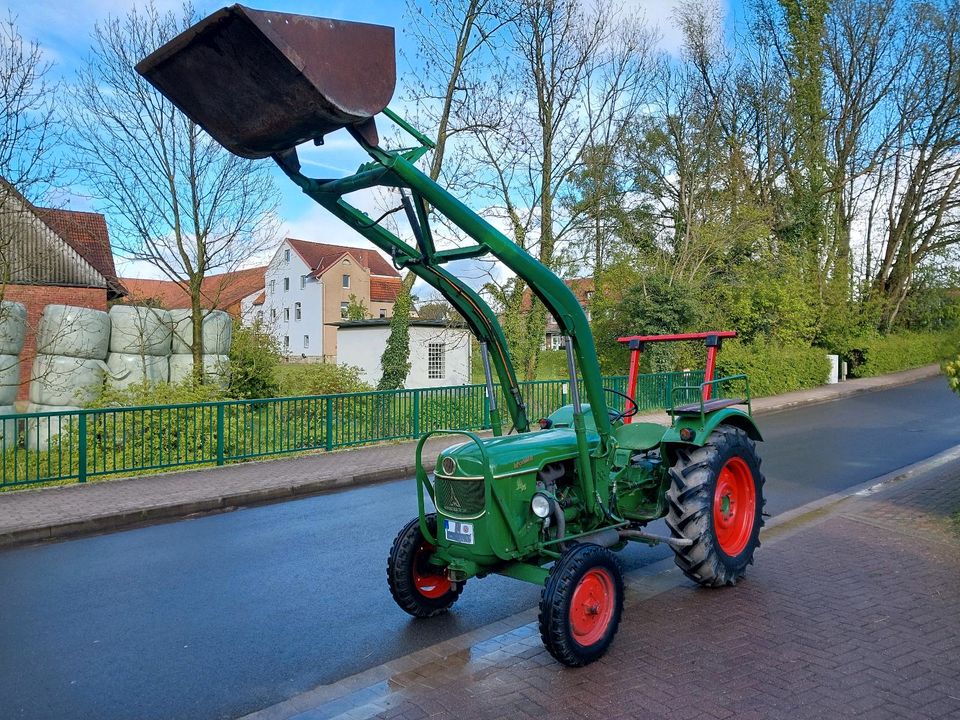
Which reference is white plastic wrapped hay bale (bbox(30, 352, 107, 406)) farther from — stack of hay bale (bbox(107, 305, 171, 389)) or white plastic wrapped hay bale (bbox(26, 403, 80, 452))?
white plastic wrapped hay bale (bbox(26, 403, 80, 452))

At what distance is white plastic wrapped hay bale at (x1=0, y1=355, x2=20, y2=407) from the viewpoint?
44.4ft

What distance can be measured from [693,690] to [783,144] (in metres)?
28.1

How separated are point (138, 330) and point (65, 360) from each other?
156 cm

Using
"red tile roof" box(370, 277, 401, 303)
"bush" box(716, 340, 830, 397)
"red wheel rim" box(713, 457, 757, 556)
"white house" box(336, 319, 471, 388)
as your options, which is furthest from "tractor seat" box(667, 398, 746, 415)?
"red tile roof" box(370, 277, 401, 303)

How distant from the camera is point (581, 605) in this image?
4.27m

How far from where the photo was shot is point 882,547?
6.60 m

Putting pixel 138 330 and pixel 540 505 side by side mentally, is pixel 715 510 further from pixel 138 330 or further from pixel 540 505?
pixel 138 330

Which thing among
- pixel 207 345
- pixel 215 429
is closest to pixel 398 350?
pixel 207 345

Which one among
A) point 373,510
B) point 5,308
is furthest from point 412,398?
point 5,308

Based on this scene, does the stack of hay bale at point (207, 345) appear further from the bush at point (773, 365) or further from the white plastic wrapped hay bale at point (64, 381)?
the bush at point (773, 365)

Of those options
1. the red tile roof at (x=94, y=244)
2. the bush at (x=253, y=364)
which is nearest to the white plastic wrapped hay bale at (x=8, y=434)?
the bush at (x=253, y=364)

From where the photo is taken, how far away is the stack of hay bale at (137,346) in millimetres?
15172

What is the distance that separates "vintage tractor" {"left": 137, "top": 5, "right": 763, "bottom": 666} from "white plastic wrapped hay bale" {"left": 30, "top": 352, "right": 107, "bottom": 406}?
11.7 metres

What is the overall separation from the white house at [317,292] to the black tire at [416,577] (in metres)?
48.6
